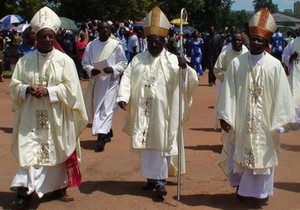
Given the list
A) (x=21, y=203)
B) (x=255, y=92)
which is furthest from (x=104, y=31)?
(x=21, y=203)

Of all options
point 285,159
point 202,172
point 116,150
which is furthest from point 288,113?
point 116,150

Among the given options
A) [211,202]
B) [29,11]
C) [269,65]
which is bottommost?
[211,202]

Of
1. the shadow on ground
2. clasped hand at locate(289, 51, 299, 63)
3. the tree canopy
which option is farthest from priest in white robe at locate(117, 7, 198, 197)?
the tree canopy

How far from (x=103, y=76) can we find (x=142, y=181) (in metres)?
2.81

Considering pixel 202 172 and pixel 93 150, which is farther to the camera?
pixel 93 150

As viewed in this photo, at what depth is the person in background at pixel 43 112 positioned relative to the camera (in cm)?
666

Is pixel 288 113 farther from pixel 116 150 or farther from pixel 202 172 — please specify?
pixel 116 150

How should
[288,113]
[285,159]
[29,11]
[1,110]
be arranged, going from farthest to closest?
[29,11] → [1,110] → [285,159] → [288,113]

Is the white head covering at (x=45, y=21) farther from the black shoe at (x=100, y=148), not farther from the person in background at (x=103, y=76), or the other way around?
the black shoe at (x=100, y=148)

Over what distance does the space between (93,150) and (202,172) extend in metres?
2.37

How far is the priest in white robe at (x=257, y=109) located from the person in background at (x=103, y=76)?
3696 mm

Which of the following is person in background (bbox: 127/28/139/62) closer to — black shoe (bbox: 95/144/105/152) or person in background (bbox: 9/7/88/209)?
black shoe (bbox: 95/144/105/152)

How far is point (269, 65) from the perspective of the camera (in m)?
6.74

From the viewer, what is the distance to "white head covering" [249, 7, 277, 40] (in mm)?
6715
